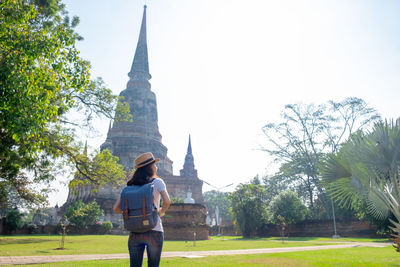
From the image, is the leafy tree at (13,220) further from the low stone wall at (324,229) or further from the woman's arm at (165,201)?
the woman's arm at (165,201)

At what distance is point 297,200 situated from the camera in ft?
95.6

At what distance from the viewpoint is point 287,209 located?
28.3 meters

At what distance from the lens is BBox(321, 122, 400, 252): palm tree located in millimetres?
7598

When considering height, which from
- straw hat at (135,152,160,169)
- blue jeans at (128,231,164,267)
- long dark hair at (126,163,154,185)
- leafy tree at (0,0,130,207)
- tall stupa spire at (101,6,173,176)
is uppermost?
tall stupa spire at (101,6,173,176)

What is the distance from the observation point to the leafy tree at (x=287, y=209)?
2807cm

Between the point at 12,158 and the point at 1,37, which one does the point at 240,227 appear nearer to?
the point at 12,158

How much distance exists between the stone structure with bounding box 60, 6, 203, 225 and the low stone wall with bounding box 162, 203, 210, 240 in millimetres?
22345

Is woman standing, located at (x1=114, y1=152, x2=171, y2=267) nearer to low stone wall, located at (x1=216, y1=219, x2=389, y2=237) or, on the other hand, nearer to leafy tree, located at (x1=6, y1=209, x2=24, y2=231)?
low stone wall, located at (x1=216, y1=219, x2=389, y2=237)

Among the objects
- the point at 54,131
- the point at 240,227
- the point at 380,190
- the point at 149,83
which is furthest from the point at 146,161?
the point at 149,83

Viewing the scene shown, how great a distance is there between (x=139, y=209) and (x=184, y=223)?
20.5m

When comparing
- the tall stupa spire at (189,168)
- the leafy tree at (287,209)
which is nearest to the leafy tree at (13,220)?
the leafy tree at (287,209)

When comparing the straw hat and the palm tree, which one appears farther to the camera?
the palm tree

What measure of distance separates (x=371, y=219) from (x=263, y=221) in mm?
8893

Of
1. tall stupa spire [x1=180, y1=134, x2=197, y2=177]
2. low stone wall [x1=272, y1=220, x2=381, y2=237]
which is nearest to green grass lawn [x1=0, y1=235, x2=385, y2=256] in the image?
low stone wall [x1=272, y1=220, x2=381, y2=237]
